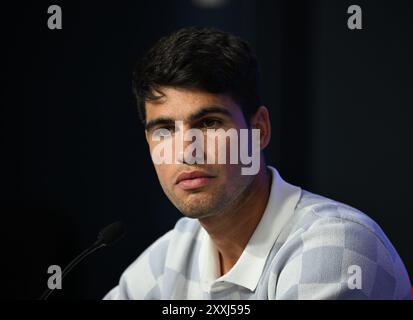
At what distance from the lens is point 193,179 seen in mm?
1117

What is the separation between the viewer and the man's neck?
1230 millimetres

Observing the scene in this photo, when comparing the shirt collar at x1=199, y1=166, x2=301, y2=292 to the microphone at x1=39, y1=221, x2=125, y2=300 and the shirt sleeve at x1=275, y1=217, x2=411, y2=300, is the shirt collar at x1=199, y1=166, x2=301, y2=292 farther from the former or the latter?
the microphone at x1=39, y1=221, x2=125, y2=300

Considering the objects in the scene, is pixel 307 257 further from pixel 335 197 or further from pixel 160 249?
pixel 160 249

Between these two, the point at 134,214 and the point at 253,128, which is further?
the point at 134,214

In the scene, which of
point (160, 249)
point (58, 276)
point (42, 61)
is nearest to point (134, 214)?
point (160, 249)

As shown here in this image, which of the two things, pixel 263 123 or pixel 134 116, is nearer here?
pixel 263 123

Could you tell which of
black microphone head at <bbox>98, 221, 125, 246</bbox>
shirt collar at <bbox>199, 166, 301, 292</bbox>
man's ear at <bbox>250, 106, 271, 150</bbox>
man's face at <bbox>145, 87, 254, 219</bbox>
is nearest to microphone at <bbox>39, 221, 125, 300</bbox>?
black microphone head at <bbox>98, 221, 125, 246</bbox>

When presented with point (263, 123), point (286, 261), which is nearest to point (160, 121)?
point (263, 123)

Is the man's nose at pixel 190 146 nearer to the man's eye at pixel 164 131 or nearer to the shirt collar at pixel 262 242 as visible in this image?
the man's eye at pixel 164 131

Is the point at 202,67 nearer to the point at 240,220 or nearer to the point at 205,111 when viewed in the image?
the point at 205,111

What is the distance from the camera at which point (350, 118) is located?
1.19m

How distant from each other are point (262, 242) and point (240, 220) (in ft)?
0.30
